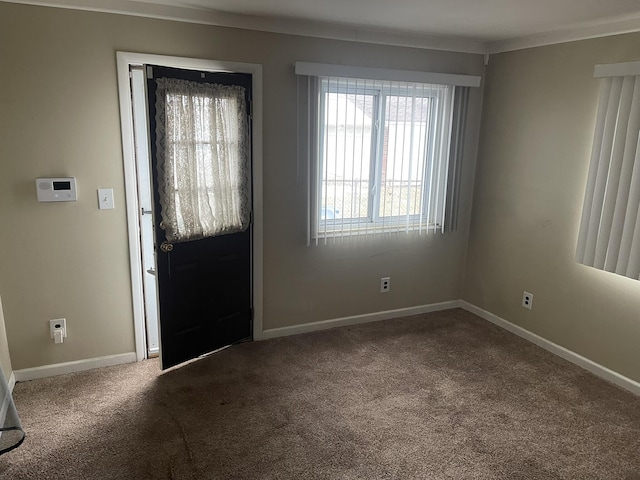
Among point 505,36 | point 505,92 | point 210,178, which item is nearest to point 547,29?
point 505,36

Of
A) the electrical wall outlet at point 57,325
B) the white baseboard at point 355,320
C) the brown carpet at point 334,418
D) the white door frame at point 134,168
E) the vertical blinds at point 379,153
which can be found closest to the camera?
the brown carpet at point 334,418

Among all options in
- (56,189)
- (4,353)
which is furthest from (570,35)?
(4,353)

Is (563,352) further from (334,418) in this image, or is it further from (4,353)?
(4,353)

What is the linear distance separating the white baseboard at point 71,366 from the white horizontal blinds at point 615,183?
321 cm

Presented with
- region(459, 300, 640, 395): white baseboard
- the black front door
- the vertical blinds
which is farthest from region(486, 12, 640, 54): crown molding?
region(459, 300, 640, 395): white baseboard

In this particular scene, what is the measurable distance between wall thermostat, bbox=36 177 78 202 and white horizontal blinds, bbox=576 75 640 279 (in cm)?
326

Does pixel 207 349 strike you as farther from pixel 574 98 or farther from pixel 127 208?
pixel 574 98

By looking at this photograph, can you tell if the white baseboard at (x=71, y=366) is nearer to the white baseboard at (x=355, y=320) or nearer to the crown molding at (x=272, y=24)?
the white baseboard at (x=355, y=320)

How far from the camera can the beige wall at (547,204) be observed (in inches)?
119

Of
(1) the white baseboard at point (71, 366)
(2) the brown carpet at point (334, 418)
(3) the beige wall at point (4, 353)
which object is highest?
(3) the beige wall at point (4, 353)

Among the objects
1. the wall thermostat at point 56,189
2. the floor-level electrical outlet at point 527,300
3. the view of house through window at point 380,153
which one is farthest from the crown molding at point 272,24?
the floor-level electrical outlet at point 527,300

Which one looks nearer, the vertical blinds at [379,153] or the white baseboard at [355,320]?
the vertical blinds at [379,153]

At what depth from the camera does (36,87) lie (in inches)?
102

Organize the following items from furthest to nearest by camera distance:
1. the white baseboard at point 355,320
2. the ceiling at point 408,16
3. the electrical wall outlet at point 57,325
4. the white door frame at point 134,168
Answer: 1. the white baseboard at point 355,320
2. the electrical wall outlet at point 57,325
3. the white door frame at point 134,168
4. the ceiling at point 408,16
